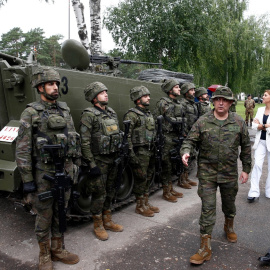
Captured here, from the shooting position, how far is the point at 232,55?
19953 mm

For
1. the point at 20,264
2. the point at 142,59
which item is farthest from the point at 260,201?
the point at 142,59

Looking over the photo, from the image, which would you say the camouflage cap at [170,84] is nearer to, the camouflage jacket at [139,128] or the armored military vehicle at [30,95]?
the armored military vehicle at [30,95]

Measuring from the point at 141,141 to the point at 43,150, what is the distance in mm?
1965

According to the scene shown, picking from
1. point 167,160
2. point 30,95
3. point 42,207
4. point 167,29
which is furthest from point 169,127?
point 167,29

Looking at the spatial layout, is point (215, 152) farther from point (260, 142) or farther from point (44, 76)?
point (260, 142)

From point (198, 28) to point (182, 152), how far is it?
9.22 metres

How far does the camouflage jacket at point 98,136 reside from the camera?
3973 mm

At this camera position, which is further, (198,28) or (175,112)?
(198,28)

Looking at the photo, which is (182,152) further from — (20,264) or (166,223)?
(20,264)

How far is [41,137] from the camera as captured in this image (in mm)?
3283

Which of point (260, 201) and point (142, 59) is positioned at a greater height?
point (142, 59)

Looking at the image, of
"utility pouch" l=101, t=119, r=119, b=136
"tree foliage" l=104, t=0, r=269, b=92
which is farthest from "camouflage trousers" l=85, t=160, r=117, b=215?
"tree foliage" l=104, t=0, r=269, b=92

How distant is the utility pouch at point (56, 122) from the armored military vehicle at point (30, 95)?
0.91m

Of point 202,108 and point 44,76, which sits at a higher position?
point 44,76
